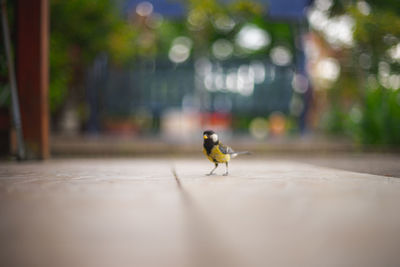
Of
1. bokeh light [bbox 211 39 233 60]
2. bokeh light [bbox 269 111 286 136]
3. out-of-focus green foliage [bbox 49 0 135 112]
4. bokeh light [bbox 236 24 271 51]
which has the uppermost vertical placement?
→ bokeh light [bbox 236 24 271 51]

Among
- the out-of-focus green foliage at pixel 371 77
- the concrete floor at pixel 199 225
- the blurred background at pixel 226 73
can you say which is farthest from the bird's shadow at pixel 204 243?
the out-of-focus green foliage at pixel 371 77

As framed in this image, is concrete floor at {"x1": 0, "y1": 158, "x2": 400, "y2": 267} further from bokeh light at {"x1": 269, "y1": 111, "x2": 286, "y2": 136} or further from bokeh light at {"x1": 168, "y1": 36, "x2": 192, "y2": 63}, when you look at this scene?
bokeh light at {"x1": 168, "y1": 36, "x2": 192, "y2": 63}

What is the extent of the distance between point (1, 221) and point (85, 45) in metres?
4.53

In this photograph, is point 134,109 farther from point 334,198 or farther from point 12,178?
point 334,198

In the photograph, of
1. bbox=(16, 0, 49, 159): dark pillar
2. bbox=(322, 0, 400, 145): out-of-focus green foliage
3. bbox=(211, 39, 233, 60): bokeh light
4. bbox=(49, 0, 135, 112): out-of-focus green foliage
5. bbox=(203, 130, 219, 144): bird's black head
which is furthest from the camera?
bbox=(211, 39, 233, 60): bokeh light

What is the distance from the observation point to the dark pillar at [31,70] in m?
2.65

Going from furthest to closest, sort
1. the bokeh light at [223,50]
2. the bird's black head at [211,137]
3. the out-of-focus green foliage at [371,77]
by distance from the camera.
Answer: the bokeh light at [223,50] < the out-of-focus green foliage at [371,77] < the bird's black head at [211,137]

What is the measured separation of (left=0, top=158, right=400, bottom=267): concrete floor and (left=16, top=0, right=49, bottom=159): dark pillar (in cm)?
140

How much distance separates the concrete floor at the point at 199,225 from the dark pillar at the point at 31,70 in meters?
1.40

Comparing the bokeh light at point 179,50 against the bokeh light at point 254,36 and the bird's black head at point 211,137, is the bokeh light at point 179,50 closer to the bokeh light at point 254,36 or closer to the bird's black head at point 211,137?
the bokeh light at point 254,36

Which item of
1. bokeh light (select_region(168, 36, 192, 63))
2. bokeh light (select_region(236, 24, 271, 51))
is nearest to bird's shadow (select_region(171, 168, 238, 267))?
bokeh light (select_region(236, 24, 271, 51))

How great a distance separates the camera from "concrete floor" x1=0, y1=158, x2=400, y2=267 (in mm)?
627

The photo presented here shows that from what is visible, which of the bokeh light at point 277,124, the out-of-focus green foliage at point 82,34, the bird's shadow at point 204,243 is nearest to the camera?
the bird's shadow at point 204,243

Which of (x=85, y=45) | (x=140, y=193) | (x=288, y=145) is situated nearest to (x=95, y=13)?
(x=85, y=45)
